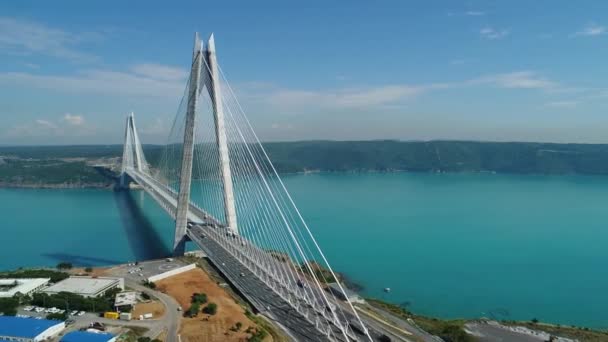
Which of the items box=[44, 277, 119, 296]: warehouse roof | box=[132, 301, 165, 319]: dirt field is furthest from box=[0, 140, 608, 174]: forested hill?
box=[132, 301, 165, 319]: dirt field

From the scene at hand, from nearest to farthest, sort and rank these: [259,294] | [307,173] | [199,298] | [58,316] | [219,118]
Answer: [58,316]
[199,298]
[259,294]
[219,118]
[307,173]

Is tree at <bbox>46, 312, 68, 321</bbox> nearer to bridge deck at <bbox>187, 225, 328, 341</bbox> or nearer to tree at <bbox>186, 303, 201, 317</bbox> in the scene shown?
tree at <bbox>186, 303, 201, 317</bbox>

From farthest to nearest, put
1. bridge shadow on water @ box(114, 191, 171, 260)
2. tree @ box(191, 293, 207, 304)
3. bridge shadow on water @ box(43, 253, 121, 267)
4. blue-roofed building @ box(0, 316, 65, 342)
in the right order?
bridge shadow on water @ box(114, 191, 171, 260) < bridge shadow on water @ box(43, 253, 121, 267) < tree @ box(191, 293, 207, 304) < blue-roofed building @ box(0, 316, 65, 342)

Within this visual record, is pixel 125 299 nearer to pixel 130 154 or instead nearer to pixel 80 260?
pixel 80 260

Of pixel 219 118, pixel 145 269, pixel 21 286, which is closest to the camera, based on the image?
pixel 21 286

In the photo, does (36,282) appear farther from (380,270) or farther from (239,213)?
(380,270)

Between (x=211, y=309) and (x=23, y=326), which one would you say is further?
(x=211, y=309)

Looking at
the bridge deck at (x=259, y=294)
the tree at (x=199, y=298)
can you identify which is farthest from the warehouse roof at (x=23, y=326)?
the bridge deck at (x=259, y=294)

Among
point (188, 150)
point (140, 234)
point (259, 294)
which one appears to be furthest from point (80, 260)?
point (259, 294)
